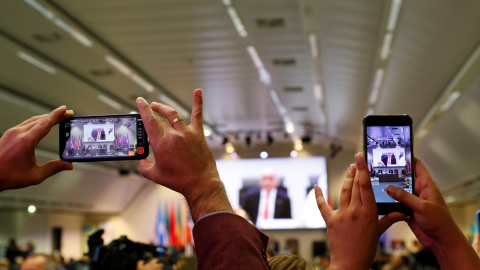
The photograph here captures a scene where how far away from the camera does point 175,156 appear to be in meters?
1.36

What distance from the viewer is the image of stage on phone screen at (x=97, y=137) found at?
1819 mm

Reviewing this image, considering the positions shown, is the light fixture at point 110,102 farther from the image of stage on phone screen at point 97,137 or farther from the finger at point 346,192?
the finger at point 346,192

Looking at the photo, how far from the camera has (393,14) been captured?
1098 centimetres

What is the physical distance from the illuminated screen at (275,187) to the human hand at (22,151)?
67.0 feet

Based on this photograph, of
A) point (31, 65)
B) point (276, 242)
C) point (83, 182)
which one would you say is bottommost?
point (276, 242)

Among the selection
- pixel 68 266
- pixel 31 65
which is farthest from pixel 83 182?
pixel 68 266

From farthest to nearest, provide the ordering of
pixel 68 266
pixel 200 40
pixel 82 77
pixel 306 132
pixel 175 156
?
pixel 306 132 < pixel 82 77 < pixel 200 40 < pixel 68 266 < pixel 175 156

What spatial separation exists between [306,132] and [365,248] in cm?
2401

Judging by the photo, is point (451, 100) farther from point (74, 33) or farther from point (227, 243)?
point (227, 243)

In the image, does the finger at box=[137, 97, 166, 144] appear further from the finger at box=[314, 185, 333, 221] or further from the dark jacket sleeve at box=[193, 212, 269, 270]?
the finger at box=[314, 185, 333, 221]

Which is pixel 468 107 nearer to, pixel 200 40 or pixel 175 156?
pixel 200 40

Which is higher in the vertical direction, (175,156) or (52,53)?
(52,53)

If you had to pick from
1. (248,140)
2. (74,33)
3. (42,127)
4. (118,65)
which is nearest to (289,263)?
(42,127)

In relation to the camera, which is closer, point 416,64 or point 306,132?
point 416,64
